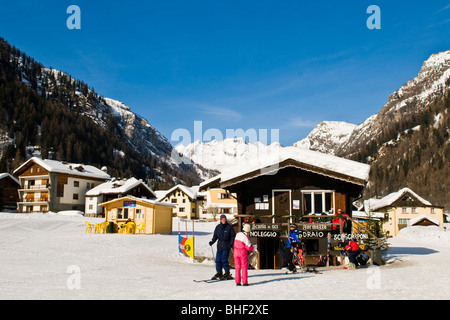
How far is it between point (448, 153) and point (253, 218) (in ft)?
539

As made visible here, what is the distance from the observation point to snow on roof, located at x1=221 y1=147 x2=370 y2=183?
18.4 metres

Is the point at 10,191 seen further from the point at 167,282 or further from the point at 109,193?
the point at 167,282

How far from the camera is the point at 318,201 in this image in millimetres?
19562

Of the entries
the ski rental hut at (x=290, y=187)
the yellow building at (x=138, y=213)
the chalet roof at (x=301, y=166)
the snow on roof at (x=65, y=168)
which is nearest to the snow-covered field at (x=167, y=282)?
the ski rental hut at (x=290, y=187)

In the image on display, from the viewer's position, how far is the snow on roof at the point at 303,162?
18391 mm

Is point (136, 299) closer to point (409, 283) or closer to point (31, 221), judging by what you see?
point (409, 283)

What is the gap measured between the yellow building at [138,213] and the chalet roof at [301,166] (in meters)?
17.3

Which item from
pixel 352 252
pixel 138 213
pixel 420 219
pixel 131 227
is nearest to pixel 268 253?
pixel 352 252

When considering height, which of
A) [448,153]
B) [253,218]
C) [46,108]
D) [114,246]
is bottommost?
[114,246]

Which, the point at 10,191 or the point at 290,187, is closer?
the point at 290,187

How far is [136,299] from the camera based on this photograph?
343 inches

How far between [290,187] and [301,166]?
138 cm

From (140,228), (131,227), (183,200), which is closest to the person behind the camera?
(131,227)
